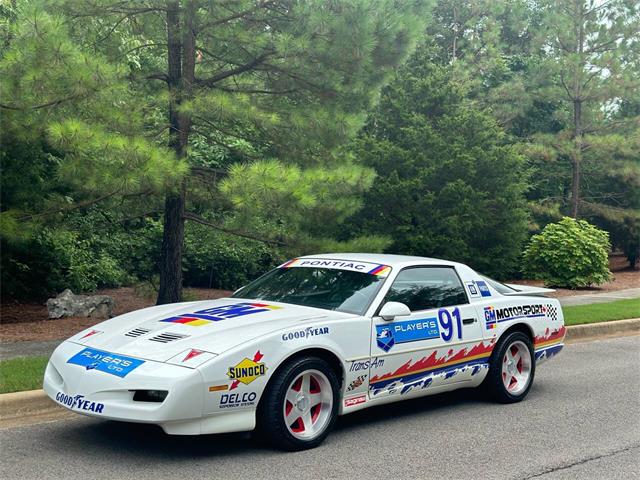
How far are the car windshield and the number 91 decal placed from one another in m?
0.66

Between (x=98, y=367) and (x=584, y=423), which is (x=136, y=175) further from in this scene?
(x=584, y=423)

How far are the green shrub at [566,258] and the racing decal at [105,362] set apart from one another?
637 inches

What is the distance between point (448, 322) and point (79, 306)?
740 cm

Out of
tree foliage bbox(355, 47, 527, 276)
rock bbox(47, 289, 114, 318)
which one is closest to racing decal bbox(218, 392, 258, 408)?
rock bbox(47, 289, 114, 318)

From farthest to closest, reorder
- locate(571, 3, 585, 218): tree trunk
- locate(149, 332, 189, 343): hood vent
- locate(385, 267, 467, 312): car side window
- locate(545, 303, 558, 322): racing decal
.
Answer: locate(571, 3, 585, 218): tree trunk < locate(545, 303, 558, 322): racing decal < locate(385, 267, 467, 312): car side window < locate(149, 332, 189, 343): hood vent

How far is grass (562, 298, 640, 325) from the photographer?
43.2ft

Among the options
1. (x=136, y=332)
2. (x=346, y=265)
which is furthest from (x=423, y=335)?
(x=136, y=332)

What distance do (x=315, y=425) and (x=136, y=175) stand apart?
5020 mm

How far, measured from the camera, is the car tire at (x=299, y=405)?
17.8 ft

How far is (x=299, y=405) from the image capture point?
5668 mm

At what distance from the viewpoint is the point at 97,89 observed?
9.66 m

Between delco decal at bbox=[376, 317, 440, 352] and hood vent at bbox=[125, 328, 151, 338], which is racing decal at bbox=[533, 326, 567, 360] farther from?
hood vent at bbox=[125, 328, 151, 338]

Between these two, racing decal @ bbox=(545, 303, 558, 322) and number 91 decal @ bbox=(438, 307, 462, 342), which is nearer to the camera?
number 91 decal @ bbox=(438, 307, 462, 342)

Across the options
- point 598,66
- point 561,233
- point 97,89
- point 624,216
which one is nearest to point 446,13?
point 598,66
